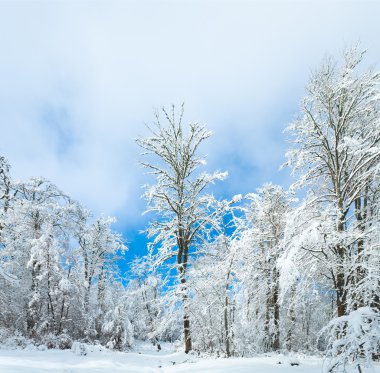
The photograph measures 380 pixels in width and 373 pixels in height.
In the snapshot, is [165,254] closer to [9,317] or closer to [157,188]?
[157,188]

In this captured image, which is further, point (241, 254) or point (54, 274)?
point (54, 274)

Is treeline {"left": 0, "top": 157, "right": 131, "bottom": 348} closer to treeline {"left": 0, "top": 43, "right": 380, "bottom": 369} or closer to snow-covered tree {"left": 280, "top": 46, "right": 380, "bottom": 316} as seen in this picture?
treeline {"left": 0, "top": 43, "right": 380, "bottom": 369}

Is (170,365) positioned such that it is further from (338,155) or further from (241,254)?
(338,155)

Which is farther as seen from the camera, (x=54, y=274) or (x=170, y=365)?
(x=54, y=274)

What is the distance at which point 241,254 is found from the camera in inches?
463

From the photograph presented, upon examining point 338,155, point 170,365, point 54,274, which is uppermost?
point 338,155

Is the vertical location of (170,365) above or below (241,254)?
below

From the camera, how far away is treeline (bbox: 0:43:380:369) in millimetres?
7234

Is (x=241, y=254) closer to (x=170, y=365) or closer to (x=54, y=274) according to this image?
(x=170, y=365)

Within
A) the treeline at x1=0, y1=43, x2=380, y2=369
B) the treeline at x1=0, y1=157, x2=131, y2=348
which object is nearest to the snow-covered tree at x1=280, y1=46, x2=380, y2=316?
the treeline at x1=0, y1=43, x2=380, y2=369

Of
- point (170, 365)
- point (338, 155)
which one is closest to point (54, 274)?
point (170, 365)

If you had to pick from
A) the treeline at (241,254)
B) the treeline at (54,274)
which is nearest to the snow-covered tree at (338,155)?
the treeline at (241,254)

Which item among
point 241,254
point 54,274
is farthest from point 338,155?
point 54,274

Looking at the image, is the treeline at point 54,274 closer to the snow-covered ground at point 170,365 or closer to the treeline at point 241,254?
the treeline at point 241,254
